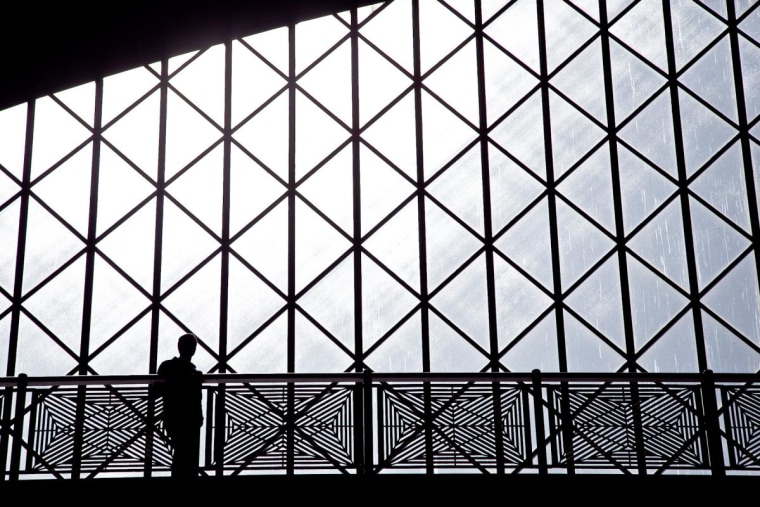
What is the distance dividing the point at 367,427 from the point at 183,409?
2.55 metres

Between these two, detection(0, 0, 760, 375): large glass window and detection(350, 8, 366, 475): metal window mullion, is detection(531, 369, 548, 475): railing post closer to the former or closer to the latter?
detection(350, 8, 366, 475): metal window mullion

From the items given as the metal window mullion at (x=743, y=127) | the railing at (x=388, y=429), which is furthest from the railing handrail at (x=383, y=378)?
the metal window mullion at (x=743, y=127)

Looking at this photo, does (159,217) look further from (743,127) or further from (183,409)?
(743,127)

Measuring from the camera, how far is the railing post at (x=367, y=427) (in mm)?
12016

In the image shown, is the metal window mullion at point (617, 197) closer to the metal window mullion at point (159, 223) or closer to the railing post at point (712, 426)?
the railing post at point (712, 426)

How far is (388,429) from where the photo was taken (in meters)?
12.6

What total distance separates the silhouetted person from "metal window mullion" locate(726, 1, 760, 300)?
1162 centimetres

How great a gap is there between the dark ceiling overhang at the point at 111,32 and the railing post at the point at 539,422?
986 centimetres

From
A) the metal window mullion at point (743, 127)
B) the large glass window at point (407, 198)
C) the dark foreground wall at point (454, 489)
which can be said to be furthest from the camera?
the metal window mullion at point (743, 127)

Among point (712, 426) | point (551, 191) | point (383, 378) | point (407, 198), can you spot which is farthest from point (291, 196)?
point (712, 426)

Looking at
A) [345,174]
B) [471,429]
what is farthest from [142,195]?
[471,429]

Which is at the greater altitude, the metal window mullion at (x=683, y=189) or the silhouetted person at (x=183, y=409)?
the metal window mullion at (x=683, y=189)

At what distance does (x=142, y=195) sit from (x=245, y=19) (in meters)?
4.34

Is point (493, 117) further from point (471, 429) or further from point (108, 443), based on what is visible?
point (108, 443)
